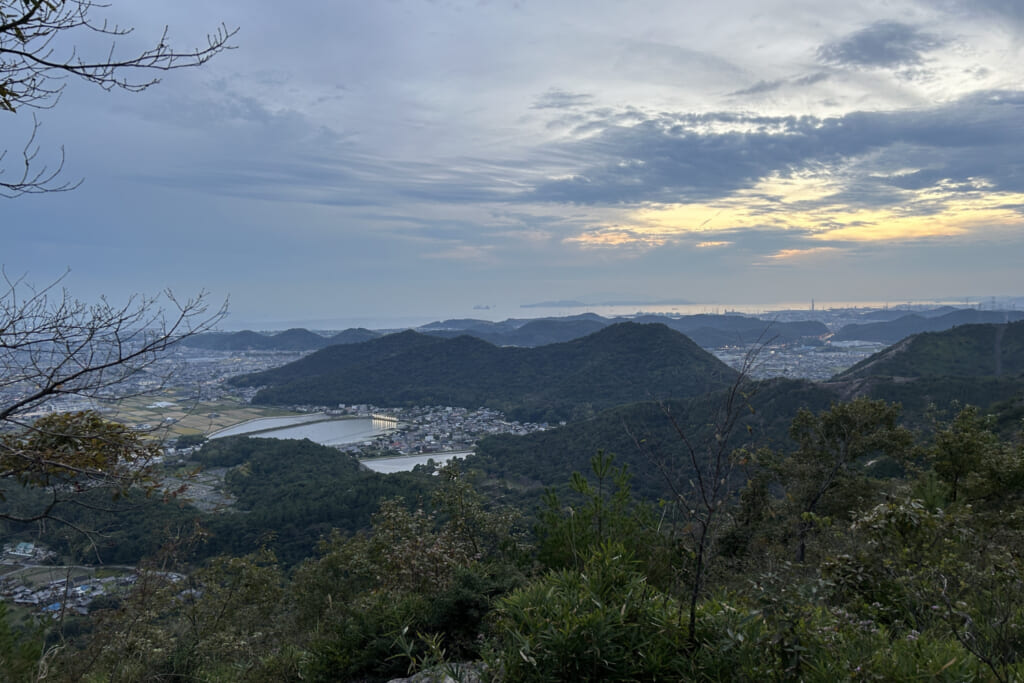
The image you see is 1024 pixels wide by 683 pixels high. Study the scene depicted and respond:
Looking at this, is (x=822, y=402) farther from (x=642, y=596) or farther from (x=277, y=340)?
(x=277, y=340)

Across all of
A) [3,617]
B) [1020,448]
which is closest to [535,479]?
[1020,448]

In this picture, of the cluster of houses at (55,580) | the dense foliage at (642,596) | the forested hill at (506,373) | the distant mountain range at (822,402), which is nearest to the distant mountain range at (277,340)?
the forested hill at (506,373)

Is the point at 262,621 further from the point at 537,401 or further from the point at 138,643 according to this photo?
the point at 537,401

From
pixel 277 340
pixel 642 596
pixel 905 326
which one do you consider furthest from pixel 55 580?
pixel 905 326

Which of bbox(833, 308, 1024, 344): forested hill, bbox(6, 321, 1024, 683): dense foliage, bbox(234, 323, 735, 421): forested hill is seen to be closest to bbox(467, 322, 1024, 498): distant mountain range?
bbox(234, 323, 735, 421): forested hill

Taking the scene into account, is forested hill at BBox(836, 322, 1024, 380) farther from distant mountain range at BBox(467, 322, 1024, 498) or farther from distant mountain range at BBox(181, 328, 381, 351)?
distant mountain range at BBox(181, 328, 381, 351)
